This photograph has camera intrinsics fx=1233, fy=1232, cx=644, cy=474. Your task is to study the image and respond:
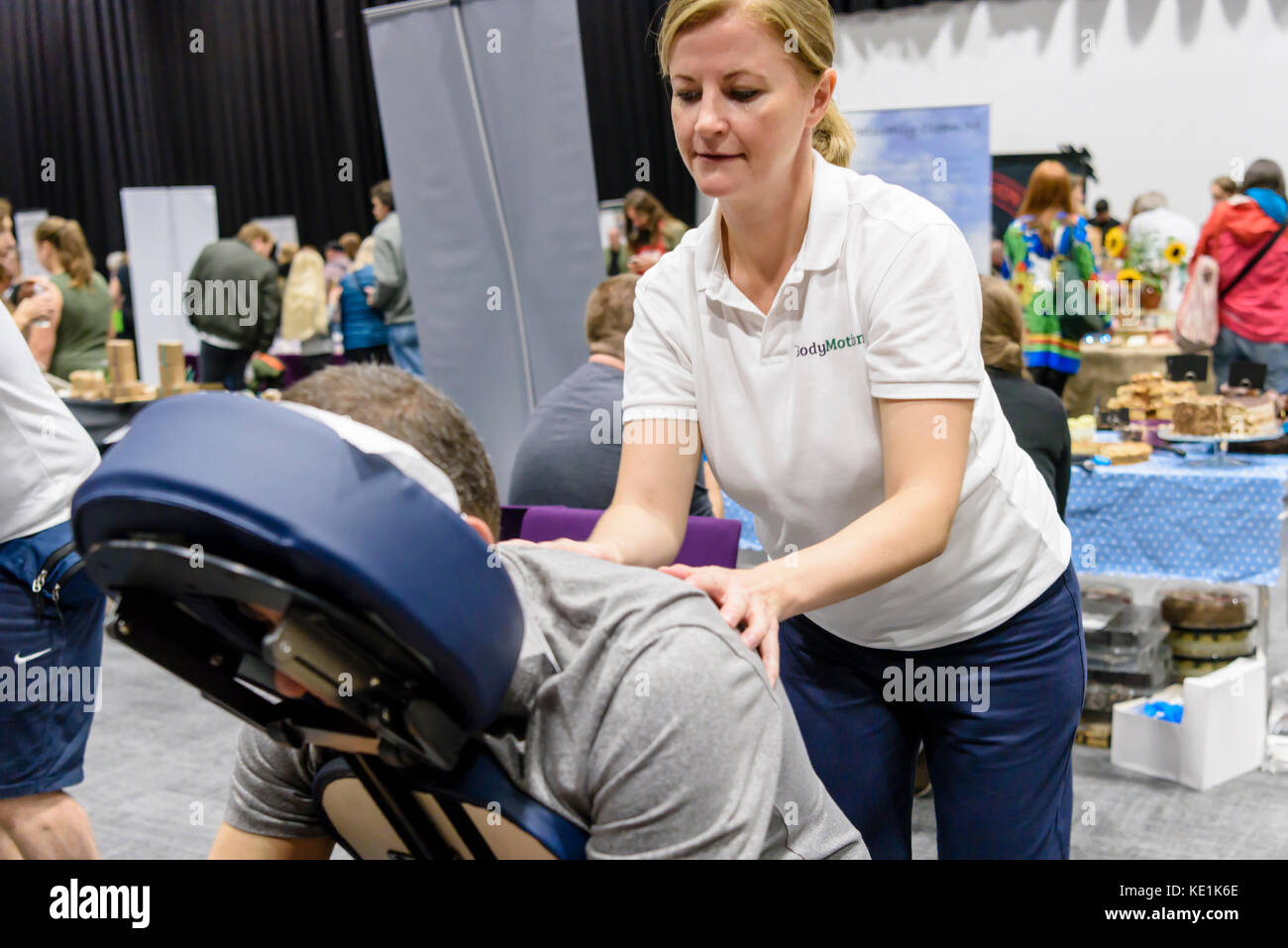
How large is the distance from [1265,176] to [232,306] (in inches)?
205

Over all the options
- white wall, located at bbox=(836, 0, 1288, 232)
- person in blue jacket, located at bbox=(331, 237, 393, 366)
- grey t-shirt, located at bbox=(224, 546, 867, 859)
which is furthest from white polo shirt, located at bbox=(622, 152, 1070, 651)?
white wall, located at bbox=(836, 0, 1288, 232)

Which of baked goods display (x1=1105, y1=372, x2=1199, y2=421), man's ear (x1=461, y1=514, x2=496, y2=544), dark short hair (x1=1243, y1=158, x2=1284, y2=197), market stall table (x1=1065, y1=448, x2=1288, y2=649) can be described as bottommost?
market stall table (x1=1065, y1=448, x2=1288, y2=649)

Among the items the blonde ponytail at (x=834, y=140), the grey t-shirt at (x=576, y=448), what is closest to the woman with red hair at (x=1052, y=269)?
the grey t-shirt at (x=576, y=448)

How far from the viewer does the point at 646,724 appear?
0.82 m

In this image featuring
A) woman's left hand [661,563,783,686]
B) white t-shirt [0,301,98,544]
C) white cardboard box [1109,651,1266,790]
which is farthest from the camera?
white cardboard box [1109,651,1266,790]

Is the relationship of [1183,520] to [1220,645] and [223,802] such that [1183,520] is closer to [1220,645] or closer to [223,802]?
[1220,645]

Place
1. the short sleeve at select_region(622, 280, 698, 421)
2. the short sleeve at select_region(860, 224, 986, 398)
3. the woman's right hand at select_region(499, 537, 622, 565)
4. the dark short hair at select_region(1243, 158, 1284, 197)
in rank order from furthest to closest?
the dark short hair at select_region(1243, 158, 1284, 197), the short sleeve at select_region(622, 280, 698, 421), the short sleeve at select_region(860, 224, 986, 398), the woman's right hand at select_region(499, 537, 622, 565)

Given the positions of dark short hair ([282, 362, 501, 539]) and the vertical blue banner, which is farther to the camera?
the vertical blue banner

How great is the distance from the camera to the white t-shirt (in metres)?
1.75

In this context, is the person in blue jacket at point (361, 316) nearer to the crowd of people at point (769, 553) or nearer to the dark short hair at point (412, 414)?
the crowd of people at point (769, 553)

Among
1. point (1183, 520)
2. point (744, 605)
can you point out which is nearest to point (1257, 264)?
point (1183, 520)

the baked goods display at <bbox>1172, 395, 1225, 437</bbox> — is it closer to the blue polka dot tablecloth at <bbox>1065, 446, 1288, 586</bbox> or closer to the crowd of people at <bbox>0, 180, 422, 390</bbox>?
the blue polka dot tablecloth at <bbox>1065, 446, 1288, 586</bbox>

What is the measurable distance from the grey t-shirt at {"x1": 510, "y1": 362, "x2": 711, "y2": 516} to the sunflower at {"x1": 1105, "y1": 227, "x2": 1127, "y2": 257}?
5264 mm

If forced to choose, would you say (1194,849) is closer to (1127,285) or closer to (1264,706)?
(1264,706)
